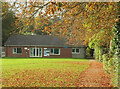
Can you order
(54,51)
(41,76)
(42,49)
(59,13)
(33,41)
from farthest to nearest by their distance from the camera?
(33,41) → (42,49) → (54,51) → (41,76) → (59,13)

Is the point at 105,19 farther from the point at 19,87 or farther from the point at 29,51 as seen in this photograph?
the point at 29,51

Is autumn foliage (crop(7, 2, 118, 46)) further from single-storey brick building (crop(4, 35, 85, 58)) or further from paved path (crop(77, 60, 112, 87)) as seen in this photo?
single-storey brick building (crop(4, 35, 85, 58))

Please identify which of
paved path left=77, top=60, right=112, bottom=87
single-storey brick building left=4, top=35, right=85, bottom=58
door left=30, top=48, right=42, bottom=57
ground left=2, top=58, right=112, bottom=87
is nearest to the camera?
paved path left=77, top=60, right=112, bottom=87

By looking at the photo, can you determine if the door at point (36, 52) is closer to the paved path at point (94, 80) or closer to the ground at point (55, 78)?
the ground at point (55, 78)

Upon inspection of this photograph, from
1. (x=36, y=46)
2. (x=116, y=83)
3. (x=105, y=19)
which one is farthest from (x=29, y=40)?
(x=116, y=83)

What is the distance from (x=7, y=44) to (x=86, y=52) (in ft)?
57.2

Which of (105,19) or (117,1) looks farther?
(105,19)

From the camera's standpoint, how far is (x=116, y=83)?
791 cm

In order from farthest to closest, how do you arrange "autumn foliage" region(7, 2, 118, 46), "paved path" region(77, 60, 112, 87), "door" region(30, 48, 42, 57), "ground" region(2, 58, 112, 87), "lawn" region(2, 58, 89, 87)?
"door" region(30, 48, 42, 57) < "lawn" region(2, 58, 89, 87) < "ground" region(2, 58, 112, 87) < "paved path" region(77, 60, 112, 87) < "autumn foliage" region(7, 2, 118, 46)

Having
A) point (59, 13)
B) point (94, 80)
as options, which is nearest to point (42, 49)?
point (94, 80)

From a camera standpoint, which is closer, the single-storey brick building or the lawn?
the lawn

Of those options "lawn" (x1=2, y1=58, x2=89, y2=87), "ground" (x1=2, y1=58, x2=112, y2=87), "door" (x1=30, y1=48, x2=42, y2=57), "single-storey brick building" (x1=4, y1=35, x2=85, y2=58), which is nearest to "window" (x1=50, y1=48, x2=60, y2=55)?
"single-storey brick building" (x1=4, y1=35, x2=85, y2=58)

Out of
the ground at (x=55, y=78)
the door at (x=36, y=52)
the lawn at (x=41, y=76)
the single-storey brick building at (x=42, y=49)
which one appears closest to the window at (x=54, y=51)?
the single-storey brick building at (x=42, y=49)

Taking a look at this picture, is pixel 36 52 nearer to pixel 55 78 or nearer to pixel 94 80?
pixel 55 78
